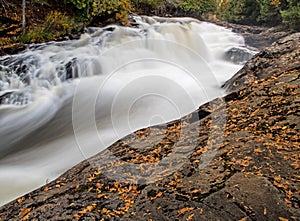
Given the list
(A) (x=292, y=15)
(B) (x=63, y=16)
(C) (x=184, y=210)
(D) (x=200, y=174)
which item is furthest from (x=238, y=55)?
(C) (x=184, y=210)

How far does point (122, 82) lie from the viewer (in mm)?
9438

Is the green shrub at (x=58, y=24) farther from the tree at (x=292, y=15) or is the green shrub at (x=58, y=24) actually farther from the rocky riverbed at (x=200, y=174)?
the tree at (x=292, y=15)

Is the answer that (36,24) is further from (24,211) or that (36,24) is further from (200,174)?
→ (200,174)

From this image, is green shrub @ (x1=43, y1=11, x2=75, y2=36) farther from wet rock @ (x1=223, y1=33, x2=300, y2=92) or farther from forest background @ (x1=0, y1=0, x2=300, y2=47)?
wet rock @ (x1=223, y1=33, x2=300, y2=92)

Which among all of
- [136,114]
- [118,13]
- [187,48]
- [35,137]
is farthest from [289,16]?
[35,137]

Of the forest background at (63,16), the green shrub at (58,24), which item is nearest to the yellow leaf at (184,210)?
the forest background at (63,16)

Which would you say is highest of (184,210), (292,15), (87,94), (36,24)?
(292,15)

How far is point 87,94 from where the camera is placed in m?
8.42

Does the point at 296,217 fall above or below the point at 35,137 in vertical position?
above

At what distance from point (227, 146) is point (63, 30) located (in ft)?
32.7

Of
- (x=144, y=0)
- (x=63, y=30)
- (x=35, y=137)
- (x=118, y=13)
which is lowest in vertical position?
(x=35, y=137)

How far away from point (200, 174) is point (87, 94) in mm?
6194

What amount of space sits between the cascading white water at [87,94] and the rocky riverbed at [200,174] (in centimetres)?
163

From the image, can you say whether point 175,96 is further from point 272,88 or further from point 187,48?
point 187,48
